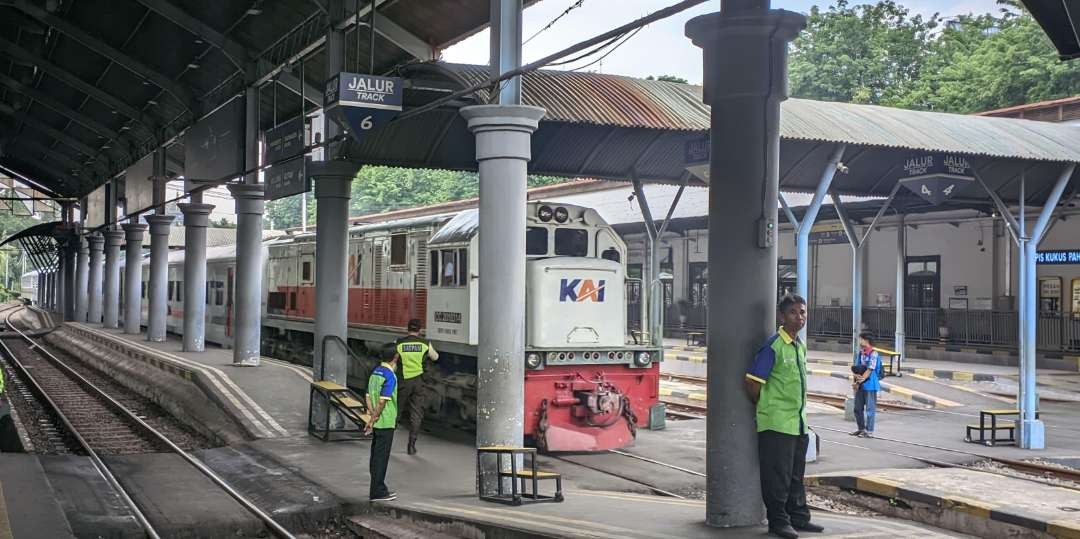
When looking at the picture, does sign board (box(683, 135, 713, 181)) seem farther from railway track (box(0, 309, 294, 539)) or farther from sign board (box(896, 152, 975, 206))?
railway track (box(0, 309, 294, 539))

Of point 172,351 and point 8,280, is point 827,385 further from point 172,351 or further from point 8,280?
point 8,280

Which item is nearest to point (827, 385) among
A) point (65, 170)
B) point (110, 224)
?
point (110, 224)

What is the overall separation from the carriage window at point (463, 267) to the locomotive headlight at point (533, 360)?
1576mm

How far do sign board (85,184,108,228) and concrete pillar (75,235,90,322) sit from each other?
771cm

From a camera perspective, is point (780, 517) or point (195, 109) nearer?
point (780, 517)

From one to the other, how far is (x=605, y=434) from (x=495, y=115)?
5165 mm

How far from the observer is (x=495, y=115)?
393 inches

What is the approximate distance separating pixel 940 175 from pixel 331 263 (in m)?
9.45

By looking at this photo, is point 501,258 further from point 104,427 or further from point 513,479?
point 104,427

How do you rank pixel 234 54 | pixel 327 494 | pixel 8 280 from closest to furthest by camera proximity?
pixel 327 494 → pixel 234 54 → pixel 8 280

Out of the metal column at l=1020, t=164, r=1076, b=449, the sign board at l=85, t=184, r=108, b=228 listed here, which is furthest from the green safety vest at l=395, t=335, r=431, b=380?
the sign board at l=85, t=184, r=108, b=228

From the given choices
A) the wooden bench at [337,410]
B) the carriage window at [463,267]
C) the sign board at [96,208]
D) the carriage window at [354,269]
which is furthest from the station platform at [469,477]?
the sign board at [96,208]

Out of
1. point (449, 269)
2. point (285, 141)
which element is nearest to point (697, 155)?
point (449, 269)

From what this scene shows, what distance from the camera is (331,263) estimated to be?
1527cm
